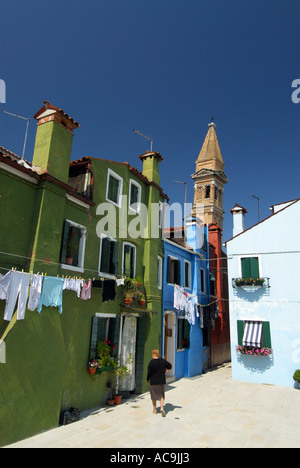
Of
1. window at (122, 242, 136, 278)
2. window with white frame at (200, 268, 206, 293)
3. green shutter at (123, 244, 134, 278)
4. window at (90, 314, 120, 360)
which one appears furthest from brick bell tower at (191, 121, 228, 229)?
window at (90, 314, 120, 360)

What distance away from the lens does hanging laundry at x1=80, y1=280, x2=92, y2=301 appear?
32.1 ft

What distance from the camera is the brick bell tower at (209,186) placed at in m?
49.0

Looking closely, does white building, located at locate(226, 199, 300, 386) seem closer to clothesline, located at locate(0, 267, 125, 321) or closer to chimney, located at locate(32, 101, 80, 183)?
clothesline, located at locate(0, 267, 125, 321)

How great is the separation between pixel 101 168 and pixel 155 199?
13.7 feet

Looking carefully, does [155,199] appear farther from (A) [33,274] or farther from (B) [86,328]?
(A) [33,274]

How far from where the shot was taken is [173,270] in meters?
17.5

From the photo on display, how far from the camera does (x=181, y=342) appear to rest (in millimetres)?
17000

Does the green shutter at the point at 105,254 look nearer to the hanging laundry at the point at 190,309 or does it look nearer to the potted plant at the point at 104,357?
the potted plant at the point at 104,357

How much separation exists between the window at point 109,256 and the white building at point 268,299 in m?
8.73

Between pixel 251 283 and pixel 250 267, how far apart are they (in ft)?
3.26

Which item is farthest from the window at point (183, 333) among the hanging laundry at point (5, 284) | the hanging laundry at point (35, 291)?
the hanging laundry at point (5, 284)

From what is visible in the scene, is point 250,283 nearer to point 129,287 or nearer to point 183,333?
point 183,333
